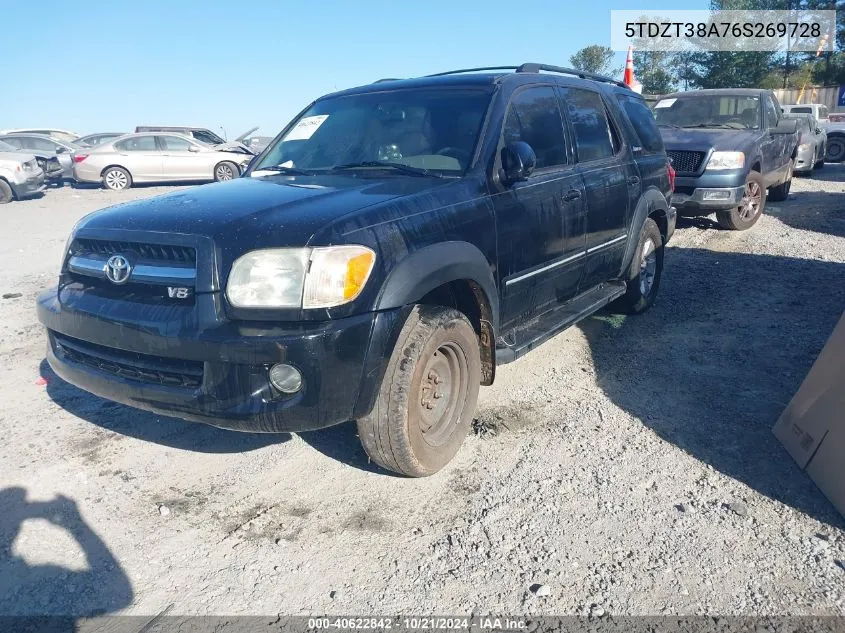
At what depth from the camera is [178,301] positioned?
2.73m

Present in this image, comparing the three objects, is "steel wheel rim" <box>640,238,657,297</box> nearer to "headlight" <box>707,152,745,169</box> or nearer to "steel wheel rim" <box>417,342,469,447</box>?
"steel wheel rim" <box>417,342,469,447</box>

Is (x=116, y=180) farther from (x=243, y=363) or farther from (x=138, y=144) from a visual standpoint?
(x=243, y=363)

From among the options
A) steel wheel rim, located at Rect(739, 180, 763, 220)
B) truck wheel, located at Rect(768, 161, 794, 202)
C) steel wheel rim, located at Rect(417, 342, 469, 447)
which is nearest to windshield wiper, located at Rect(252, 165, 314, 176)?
steel wheel rim, located at Rect(417, 342, 469, 447)

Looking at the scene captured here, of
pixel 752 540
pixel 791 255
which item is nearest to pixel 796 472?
pixel 752 540

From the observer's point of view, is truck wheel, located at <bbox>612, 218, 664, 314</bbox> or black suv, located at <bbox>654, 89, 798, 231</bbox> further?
black suv, located at <bbox>654, 89, 798, 231</bbox>

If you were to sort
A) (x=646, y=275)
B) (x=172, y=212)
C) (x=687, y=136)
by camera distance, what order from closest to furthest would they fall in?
Answer: (x=172, y=212) → (x=646, y=275) → (x=687, y=136)

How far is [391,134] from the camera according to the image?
3867 millimetres

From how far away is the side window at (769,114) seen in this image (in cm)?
1008

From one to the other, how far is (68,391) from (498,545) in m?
3.12

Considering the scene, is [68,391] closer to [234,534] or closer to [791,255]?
[234,534]

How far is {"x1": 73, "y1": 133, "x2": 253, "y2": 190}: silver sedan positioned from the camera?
57.2 ft

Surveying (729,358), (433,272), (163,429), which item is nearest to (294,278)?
(433,272)

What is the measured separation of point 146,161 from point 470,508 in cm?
1738

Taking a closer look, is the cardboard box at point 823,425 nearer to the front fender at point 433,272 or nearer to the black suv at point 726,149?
the front fender at point 433,272
